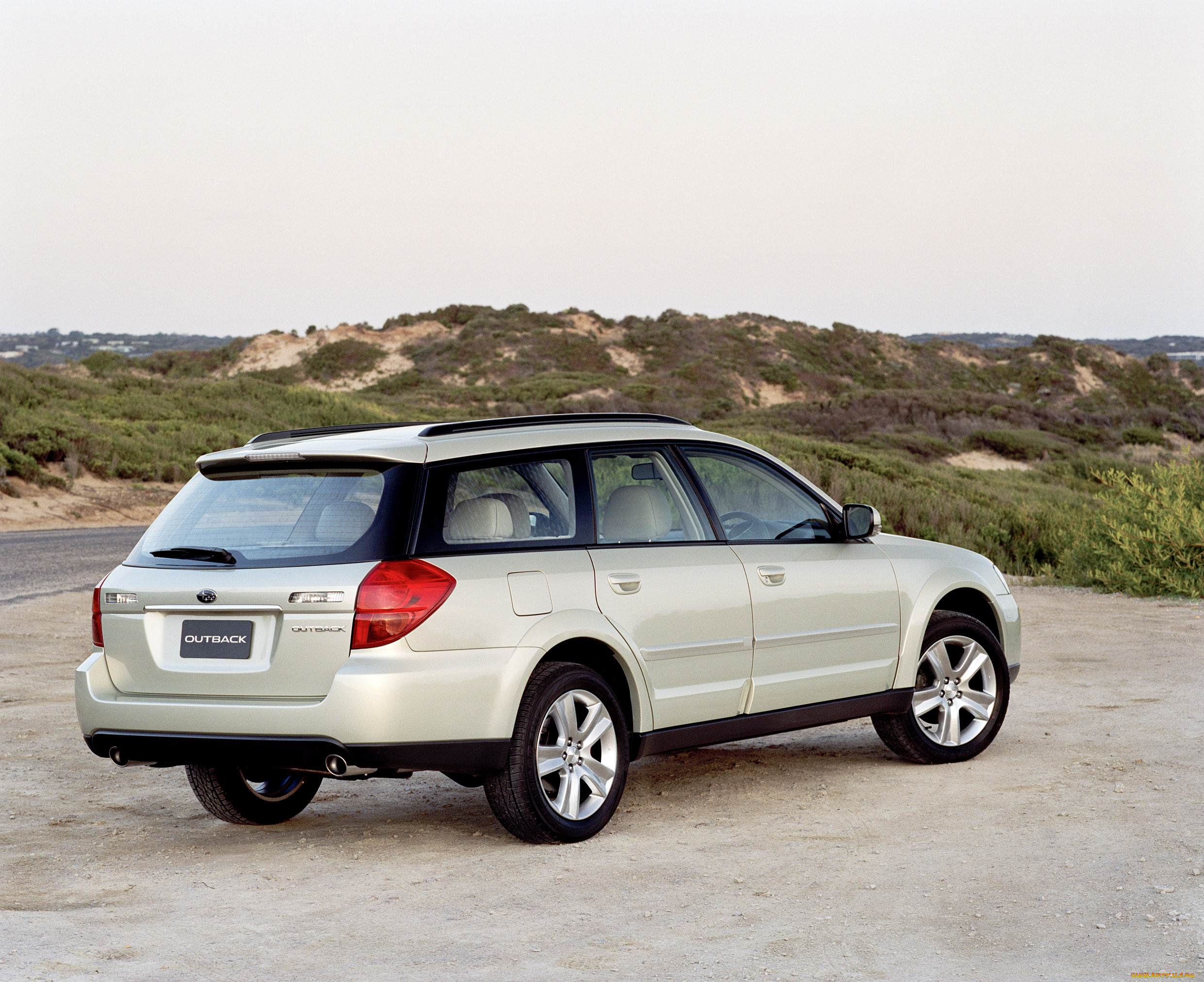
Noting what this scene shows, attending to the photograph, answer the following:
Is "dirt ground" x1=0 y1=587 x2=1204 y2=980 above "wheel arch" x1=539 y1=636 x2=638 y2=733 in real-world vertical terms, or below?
below

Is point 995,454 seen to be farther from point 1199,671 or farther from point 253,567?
point 253,567

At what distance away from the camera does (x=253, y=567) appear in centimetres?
547

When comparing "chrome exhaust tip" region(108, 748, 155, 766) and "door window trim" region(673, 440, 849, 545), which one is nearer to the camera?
"chrome exhaust tip" region(108, 748, 155, 766)

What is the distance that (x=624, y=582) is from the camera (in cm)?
598

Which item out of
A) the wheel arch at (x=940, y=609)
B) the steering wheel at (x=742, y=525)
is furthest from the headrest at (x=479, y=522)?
the wheel arch at (x=940, y=609)

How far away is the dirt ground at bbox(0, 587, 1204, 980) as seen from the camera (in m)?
4.37

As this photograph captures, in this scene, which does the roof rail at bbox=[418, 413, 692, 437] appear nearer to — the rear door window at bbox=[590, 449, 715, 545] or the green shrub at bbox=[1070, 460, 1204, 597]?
the rear door window at bbox=[590, 449, 715, 545]

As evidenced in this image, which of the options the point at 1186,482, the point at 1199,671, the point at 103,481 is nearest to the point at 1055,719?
the point at 1199,671

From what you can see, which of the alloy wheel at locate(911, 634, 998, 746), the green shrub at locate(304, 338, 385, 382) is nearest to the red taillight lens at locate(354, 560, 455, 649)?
the alloy wheel at locate(911, 634, 998, 746)

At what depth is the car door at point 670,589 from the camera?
6.02 meters

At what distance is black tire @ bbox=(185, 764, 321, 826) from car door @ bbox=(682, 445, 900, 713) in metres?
2.14

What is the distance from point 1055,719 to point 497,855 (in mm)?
4211

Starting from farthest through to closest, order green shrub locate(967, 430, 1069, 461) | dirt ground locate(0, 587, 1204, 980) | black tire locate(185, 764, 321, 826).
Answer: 1. green shrub locate(967, 430, 1069, 461)
2. black tire locate(185, 764, 321, 826)
3. dirt ground locate(0, 587, 1204, 980)

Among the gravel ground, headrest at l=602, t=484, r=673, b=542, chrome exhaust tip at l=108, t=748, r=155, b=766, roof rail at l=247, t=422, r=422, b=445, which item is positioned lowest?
the gravel ground
